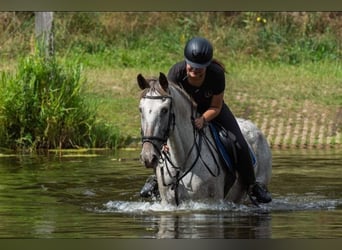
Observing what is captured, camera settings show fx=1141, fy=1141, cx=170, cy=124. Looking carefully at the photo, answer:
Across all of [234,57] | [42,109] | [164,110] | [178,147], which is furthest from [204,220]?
[234,57]

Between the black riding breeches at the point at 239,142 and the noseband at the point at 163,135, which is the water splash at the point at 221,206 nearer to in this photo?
the black riding breeches at the point at 239,142

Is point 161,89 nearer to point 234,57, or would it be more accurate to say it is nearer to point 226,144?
point 226,144

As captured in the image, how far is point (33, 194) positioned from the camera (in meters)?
12.2

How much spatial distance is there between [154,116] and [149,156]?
1.34 ft

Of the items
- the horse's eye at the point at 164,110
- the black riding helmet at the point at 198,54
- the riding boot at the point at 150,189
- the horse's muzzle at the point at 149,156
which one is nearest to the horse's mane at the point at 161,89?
the horse's eye at the point at 164,110

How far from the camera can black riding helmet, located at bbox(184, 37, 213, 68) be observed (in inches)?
358

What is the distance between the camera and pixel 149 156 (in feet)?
28.1

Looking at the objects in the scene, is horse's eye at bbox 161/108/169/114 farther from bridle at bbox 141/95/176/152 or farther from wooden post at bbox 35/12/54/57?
wooden post at bbox 35/12/54/57

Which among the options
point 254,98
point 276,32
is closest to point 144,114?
point 254,98

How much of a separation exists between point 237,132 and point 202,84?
65 centimetres

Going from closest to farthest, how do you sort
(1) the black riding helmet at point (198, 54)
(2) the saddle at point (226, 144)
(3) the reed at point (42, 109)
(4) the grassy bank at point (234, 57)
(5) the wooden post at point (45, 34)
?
(1) the black riding helmet at point (198, 54) → (2) the saddle at point (226, 144) → (3) the reed at point (42, 109) → (5) the wooden post at point (45, 34) → (4) the grassy bank at point (234, 57)

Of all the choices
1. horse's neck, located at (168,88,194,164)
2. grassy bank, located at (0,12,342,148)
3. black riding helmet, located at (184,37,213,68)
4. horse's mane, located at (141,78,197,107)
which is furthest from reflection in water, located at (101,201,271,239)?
grassy bank, located at (0,12,342,148)

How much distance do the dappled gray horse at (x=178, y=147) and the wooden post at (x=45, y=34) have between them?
860 cm

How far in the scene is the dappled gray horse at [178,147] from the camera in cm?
884
